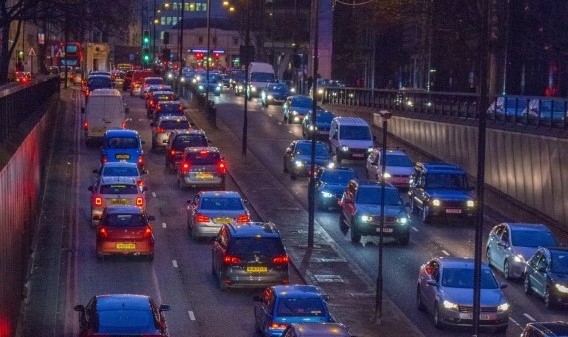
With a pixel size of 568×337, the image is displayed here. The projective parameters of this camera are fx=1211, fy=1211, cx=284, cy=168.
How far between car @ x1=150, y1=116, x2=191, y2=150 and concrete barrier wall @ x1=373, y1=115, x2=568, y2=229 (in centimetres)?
1178

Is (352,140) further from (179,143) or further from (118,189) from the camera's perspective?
(118,189)

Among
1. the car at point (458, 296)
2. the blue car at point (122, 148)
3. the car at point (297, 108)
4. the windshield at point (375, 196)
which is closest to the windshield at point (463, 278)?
the car at point (458, 296)

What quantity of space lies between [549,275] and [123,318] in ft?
42.1

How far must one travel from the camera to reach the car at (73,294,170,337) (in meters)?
18.4

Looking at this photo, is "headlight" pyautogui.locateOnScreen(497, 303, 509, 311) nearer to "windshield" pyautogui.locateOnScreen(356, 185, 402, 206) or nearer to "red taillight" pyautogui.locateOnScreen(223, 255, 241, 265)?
"red taillight" pyautogui.locateOnScreen(223, 255, 241, 265)

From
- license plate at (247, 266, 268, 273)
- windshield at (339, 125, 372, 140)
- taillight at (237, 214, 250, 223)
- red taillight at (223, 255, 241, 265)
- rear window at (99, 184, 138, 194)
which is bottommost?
license plate at (247, 266, 268, 273)

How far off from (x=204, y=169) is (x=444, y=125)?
588 inches

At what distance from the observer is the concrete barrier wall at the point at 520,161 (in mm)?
39844

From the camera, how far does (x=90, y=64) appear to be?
127125mm

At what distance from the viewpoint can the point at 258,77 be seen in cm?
9362

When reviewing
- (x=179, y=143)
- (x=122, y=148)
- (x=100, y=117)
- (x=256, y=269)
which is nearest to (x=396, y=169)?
(x=179, y=143)

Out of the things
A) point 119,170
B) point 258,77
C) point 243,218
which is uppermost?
point 258,77

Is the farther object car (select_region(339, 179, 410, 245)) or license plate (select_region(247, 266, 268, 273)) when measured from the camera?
car (select_region(339, 179, 410, 245))

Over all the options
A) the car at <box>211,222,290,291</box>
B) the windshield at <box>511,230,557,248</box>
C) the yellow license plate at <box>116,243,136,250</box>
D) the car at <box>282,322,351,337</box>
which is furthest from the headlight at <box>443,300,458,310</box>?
the yellow license plate at <box>116,243,136,250</box>
